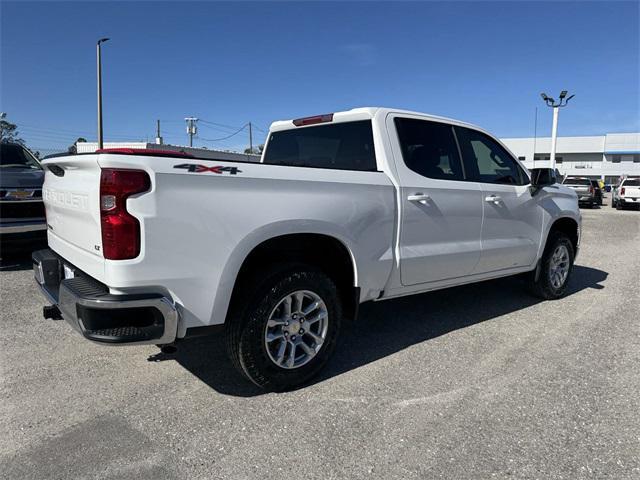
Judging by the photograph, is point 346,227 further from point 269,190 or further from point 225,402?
point 225,402

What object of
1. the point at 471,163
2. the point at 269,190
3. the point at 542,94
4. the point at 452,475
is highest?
the point at 542,94

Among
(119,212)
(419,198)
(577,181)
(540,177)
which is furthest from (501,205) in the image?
(577,181)

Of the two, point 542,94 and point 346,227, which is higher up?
point 542,94

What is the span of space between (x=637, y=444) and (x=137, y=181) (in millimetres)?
3087

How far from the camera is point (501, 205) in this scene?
466cm

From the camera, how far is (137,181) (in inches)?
97.4

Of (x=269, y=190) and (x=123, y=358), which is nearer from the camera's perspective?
(x=269, y=190)

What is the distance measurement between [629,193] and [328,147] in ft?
81.1

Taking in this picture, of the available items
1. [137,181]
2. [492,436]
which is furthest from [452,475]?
[137,181]

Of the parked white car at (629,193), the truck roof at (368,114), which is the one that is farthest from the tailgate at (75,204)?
the parked white car at (629,193)

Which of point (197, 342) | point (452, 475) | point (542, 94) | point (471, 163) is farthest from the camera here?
point (542, 94)

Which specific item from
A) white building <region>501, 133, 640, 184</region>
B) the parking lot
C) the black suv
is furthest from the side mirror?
white building <region>501, 133, 640, 184</region>

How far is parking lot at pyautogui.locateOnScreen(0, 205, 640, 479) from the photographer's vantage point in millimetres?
2465

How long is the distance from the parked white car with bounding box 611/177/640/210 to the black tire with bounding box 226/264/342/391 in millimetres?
25477
